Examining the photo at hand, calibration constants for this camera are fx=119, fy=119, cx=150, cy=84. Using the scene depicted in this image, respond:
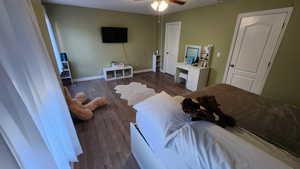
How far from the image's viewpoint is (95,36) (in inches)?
161

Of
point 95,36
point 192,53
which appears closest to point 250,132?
point 192,53

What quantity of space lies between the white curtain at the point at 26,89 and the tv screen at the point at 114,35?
351 centimetres

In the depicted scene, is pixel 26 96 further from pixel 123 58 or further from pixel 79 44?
pixel 123 58

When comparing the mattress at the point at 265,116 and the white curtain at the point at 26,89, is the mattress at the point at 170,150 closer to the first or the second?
the mattress at the point at 265,116

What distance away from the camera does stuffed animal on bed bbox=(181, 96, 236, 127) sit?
952 millimetres

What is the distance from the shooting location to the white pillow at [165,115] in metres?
0.94

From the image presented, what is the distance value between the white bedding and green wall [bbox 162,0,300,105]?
2174mm

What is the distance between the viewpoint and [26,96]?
0.70 meters

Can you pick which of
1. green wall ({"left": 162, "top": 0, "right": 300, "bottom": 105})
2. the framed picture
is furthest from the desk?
the framed picture

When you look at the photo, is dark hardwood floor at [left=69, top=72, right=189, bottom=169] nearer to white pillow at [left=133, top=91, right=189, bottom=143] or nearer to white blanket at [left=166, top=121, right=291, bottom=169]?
white pillow at [left=133, top=91, right=189, bottom=143]

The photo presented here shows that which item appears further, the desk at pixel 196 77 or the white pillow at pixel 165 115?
the desk at pixel 196 77

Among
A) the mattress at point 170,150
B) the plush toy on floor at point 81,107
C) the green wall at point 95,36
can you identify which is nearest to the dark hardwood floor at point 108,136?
the plush toy on floor at point 81,107

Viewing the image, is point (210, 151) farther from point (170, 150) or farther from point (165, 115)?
point (165, 115)

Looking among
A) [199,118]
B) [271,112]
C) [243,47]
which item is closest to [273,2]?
[243,47]
